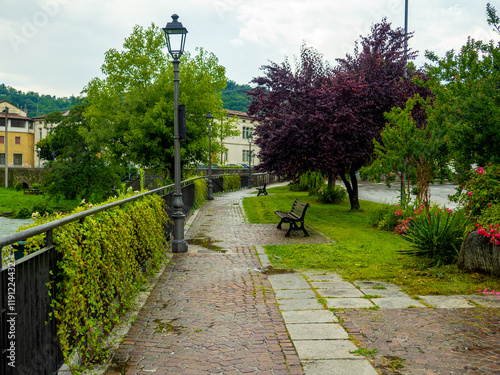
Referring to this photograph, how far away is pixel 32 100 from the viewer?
A: 318ft

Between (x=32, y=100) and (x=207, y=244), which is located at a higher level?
(x=32, y=100)

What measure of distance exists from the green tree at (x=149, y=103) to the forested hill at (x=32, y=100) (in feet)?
177

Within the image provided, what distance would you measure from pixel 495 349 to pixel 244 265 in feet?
15.7

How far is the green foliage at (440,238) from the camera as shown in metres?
7.92

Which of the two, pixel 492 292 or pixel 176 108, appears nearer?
pixel 492 292

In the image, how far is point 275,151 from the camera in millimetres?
16266

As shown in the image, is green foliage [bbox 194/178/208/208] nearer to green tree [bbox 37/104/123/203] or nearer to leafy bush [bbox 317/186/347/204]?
leafy bush [bbox 317/186/347/204]

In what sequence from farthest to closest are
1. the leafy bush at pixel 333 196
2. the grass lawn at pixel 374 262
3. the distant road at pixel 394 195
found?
the leafy bush at pixel 333 196 → the distant road at pixel 394 195 → the grass lawn at pixel 374 262

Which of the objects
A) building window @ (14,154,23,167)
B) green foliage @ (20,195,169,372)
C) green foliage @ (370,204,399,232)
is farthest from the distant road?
building window @ (14,154,23,167)

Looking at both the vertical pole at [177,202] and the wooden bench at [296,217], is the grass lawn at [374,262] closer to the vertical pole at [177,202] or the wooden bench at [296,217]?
the wooden bench at [296,217]

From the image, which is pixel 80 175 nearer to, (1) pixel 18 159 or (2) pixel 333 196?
(2) pixel 333 196

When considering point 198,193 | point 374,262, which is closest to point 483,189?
point 374,262

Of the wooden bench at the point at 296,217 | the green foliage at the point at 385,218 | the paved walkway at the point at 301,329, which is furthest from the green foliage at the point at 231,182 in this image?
the paved walkway at the point at 301,329

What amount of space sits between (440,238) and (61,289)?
21.2ft
